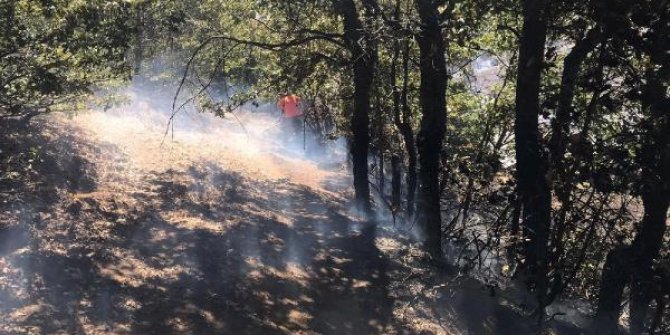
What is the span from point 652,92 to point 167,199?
995cm

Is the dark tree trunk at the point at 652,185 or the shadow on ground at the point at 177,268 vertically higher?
the dark tree trunk at the point at 652,185

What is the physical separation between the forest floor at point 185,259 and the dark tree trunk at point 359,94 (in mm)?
961

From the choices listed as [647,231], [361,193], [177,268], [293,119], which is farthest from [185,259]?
[293,119]

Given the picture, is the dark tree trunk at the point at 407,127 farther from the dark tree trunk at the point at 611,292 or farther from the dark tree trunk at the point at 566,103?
the dark tree trunk at the point at 611,292

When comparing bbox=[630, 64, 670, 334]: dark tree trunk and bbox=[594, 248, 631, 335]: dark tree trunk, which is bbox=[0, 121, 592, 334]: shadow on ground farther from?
bbox=[630, 64, 670, 334]: dark tree trunk

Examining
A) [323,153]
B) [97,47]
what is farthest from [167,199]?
[323,153]

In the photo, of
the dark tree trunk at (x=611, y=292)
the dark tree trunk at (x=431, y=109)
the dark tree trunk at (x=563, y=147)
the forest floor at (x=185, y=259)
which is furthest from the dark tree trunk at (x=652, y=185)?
the dark tree trunk at (x=431, y=109)

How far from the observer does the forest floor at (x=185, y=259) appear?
772cm

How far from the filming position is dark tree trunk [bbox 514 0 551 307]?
8148 mm

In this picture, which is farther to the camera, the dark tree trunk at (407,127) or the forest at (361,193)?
the dark tree trunk at (407,127)

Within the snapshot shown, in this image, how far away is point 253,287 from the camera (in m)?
9.38

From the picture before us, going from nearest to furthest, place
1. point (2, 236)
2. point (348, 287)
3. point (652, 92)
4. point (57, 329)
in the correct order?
point (652, 92) → point (57, 329) → point (2, 236) → point (348, 287)

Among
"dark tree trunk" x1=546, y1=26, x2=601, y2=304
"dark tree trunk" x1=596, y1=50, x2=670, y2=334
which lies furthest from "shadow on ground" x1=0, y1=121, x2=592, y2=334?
"dark tree trunk" x1=546, y1=26, x2=601, y2=304

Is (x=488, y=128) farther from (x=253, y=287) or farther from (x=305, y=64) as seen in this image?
(x=253, y=287)
